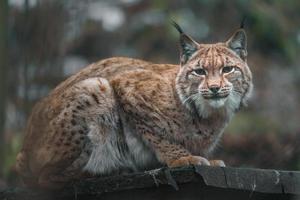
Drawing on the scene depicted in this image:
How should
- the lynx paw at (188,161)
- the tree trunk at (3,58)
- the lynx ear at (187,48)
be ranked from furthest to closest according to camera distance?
the tree trunk at (3,58), the lynx ear at (187,48), the lynx paw at (188,161)

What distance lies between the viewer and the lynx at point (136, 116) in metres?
7.59

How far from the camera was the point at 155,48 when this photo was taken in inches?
652

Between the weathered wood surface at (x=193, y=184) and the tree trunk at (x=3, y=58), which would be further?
the tree trunk at (x=3, y=58)

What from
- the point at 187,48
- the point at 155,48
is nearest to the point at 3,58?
the point at 187,48

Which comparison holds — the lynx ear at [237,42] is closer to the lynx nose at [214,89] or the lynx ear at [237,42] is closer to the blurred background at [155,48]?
the lynx nose at [214,89]

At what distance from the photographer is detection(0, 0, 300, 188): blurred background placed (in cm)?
923

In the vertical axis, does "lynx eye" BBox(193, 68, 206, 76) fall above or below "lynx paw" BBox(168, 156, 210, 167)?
above

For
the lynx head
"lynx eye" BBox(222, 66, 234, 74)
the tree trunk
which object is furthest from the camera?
the tree trunk

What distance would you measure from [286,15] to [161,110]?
727cm

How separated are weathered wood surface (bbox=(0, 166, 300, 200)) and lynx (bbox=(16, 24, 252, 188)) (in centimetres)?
62

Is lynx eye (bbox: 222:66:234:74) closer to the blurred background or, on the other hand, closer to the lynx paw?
the lynx paw

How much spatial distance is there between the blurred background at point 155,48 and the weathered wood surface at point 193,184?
1776 millimetres

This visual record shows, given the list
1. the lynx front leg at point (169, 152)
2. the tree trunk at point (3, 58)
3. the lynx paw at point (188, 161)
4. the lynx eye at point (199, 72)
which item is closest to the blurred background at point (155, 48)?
the tree trunk at point (3, 58)

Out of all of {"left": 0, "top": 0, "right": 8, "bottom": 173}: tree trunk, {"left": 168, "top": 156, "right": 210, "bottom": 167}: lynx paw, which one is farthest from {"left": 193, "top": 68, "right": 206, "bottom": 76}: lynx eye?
{"left": 0, "top": 0, "right": 8, "bottom": 173}: tree trunk
